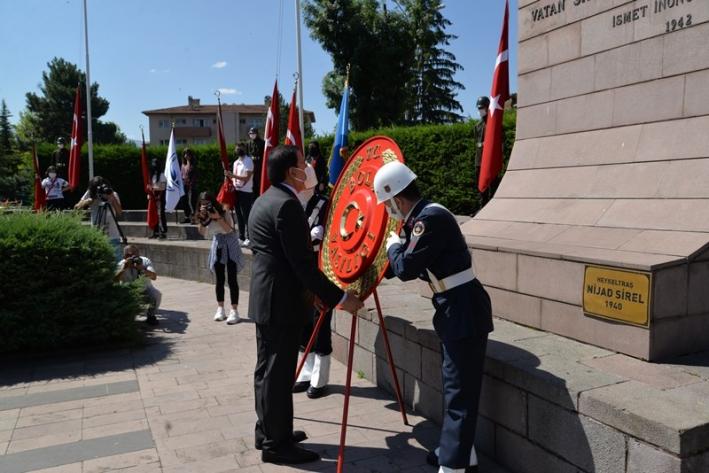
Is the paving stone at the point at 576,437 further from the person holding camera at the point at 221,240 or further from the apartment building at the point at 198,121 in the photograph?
the apartment building at the point at 198,121

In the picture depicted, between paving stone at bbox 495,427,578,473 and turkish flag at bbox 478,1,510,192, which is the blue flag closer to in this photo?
turkish flag at bbox 478,1,510,192

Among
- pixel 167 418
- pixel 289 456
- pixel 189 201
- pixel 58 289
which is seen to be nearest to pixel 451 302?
pixel 289 456

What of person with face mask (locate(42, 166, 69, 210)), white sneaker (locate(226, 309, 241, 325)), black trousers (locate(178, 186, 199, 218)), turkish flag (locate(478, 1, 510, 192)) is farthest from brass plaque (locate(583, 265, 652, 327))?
person with face mask (locate(42, 166, 69, 210))

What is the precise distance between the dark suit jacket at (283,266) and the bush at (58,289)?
3.36 m

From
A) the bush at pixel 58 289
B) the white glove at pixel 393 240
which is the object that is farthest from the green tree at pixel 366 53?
the white glove at pixel 393 240

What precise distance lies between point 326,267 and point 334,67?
2440 cm

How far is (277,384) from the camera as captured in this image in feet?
11.4

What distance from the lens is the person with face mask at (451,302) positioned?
9.37ft

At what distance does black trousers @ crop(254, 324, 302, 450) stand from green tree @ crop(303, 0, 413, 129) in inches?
924

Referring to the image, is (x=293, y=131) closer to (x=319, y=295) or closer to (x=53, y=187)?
(x=319, y=295)

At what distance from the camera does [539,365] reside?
122 inches

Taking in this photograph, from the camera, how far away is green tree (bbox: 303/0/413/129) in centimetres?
2533

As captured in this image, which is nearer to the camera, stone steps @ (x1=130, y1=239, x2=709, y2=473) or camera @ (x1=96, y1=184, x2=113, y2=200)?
stone steps @ (x1=130, y1=239, x2=709, y2=473)

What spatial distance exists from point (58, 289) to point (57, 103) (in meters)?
54.3
